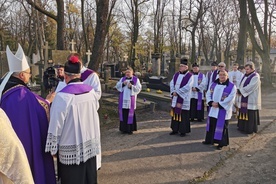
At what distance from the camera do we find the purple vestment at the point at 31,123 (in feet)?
10.7

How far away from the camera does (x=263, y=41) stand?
21.3 metres

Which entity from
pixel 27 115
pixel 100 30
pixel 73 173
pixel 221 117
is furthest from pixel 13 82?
pixel 100 30

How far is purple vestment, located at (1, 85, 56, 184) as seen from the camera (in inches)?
129

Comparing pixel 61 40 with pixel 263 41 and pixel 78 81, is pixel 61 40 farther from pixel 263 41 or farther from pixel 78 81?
pixel 263 41

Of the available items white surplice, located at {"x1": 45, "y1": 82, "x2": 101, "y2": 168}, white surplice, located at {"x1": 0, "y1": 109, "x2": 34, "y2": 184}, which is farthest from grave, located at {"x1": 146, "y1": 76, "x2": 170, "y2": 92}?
white surplice, located at {"x1": 0, "y1": 109, "x2": 34, "y2": 184}

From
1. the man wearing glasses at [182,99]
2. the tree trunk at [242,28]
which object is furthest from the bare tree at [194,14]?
the man wearing glasses at [182,99]

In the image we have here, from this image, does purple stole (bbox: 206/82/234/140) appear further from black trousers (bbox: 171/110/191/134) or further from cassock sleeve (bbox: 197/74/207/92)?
cassock sleeve (bbox: 197/74/207/92)

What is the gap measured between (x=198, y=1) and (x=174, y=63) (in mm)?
21109

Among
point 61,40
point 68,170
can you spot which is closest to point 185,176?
point 68,170

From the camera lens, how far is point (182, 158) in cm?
593

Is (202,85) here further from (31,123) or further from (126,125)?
(31,123)

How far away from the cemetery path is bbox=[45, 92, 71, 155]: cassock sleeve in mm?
1743

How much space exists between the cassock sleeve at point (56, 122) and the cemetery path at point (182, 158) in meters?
1.74

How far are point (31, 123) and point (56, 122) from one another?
0.29 m
